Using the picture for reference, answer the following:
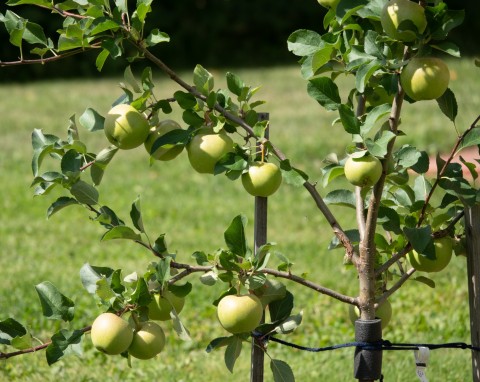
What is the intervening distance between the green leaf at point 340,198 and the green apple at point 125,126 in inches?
18.1

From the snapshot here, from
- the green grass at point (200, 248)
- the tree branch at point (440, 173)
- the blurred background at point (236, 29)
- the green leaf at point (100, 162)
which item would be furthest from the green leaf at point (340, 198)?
the blurred background at point (236, 29)

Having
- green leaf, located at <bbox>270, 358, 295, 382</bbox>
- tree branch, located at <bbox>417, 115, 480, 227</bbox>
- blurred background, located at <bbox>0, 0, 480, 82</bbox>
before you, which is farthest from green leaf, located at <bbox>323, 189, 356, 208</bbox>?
blurred background, located at <bbox>0, 0, 480, 82</bbox>

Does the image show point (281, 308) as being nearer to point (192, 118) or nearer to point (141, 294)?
point (141, 294)

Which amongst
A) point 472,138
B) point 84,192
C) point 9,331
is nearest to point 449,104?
point 472,138

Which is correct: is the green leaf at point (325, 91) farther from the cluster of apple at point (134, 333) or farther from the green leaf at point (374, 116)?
the cluster of apple at point (134, 333)

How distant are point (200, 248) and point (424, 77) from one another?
9.38 feet

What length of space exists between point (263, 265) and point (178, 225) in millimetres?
3061

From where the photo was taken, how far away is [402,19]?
151cm

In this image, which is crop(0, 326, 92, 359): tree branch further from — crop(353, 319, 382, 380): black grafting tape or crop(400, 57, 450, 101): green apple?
crop(400, 57, 450, 101): green apple

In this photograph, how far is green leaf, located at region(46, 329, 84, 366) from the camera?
1.67 metres

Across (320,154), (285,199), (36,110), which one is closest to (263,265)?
(285,199)

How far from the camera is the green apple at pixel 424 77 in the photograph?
1.54 metres

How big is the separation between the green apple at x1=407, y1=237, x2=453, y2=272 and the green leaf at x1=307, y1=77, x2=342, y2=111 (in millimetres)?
374

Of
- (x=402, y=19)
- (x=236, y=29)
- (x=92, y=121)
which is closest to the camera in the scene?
(x=402, y=19)
